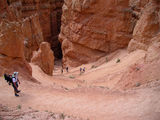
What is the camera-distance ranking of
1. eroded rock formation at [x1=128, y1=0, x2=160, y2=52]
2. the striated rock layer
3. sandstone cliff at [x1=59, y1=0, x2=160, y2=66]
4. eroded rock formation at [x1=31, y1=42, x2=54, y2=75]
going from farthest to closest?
the striated rock layer < sandstone cliff at [x1=59, y1=0, x2=160, y2=66] < eroded rock formation at [x1=31, y1=42, x2=54, y2=75] < eroded rock formation at [x1=128, y1=0, x2=160, y2=52]

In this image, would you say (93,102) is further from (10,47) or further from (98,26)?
(98,26)

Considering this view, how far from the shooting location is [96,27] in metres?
19.0

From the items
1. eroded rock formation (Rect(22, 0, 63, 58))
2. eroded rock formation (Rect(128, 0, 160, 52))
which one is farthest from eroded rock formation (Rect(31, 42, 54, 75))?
eroded rock formation (Rect(22, 0, 63, 58))

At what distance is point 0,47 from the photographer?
897 centimetres

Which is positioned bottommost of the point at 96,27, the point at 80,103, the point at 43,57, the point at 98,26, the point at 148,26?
the point at 43,57

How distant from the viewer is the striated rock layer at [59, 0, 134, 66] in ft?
58.4

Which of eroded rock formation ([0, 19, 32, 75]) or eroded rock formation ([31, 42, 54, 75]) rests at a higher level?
eroded rock formation ([0, 19, 32, 75])

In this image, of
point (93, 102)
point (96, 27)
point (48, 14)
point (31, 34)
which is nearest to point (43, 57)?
point (96, 27)

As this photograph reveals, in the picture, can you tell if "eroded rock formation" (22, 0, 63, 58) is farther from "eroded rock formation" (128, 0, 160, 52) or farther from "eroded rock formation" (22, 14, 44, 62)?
"eroded rock formation" (128, 0, 160, 52)

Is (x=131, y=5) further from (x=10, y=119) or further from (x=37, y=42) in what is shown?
(x=10, y=119)

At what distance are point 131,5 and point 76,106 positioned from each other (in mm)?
13821

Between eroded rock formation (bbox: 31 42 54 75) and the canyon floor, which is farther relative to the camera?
eroded rock formation (bbox: 31 42 54 75)

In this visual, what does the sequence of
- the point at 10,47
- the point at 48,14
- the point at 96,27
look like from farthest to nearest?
the point at 48,14 → the point at 96,27 → the point at 10,47

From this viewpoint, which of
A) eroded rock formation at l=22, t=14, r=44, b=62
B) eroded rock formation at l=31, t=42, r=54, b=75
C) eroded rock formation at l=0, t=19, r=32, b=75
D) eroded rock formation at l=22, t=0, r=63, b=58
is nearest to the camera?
eroded rock formation at l=0, t=19, r=32, b=75
